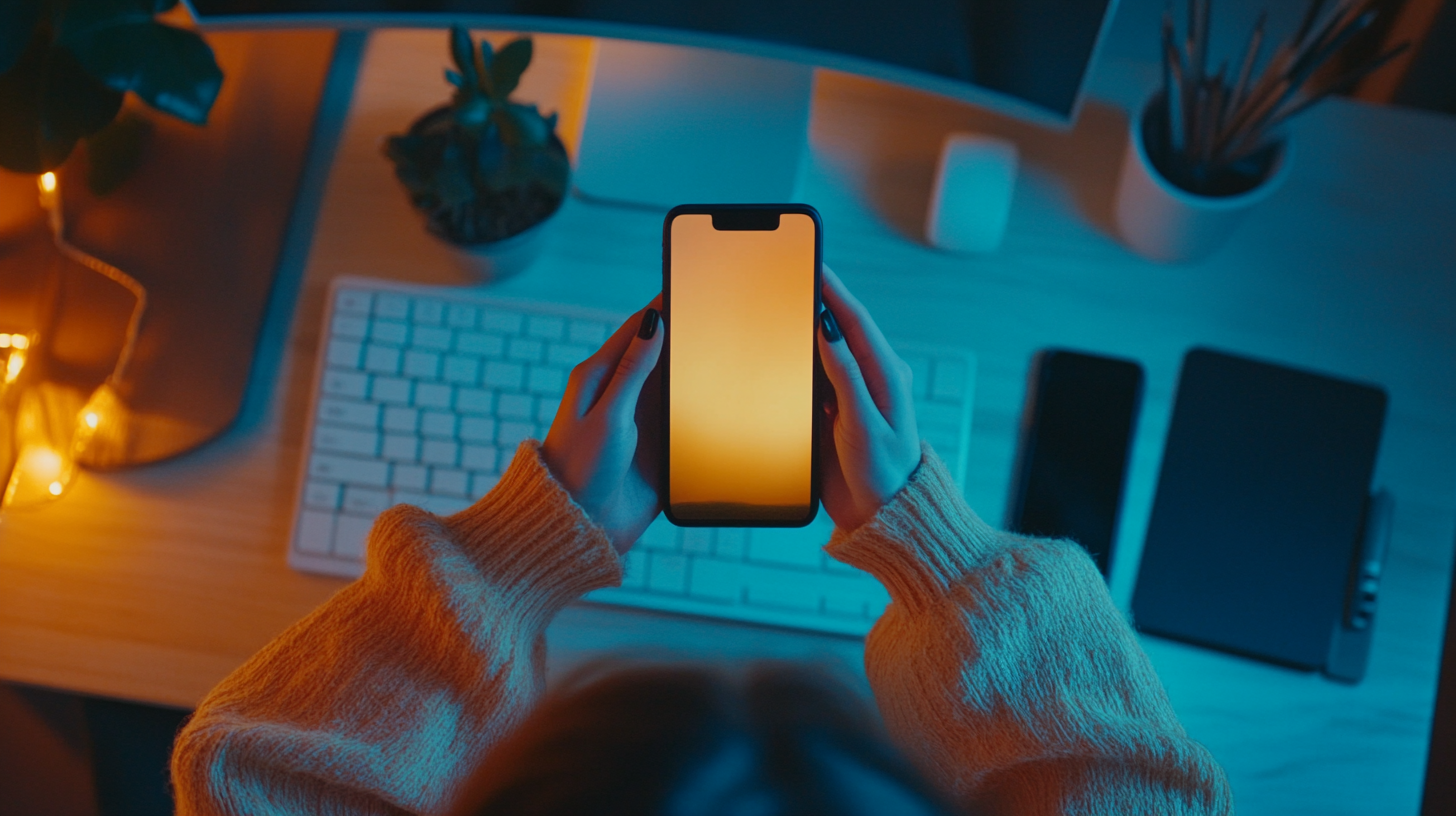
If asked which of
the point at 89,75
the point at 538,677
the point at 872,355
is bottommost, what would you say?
the point at 538,677

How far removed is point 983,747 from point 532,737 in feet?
0.84

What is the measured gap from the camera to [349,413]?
60cm

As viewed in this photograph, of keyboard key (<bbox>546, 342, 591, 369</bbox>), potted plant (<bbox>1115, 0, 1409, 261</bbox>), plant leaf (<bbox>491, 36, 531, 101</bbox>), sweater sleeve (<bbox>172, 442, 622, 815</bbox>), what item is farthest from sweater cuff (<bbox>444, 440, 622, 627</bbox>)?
potted plant (<bbox>1115, 0, 1409, 261</bbox>)

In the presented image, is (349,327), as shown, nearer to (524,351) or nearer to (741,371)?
(524,351)

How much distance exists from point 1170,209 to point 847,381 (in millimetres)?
276

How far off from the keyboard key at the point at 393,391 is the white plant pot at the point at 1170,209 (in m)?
0.51

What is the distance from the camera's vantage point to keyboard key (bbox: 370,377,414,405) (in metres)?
0.60

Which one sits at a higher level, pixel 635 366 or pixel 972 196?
pixel 972 196

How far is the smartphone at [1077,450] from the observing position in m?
0.60

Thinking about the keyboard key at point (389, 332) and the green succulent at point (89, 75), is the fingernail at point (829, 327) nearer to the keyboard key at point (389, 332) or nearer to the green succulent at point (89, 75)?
the keyboard key at point (389, 332)

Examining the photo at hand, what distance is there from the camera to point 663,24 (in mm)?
580

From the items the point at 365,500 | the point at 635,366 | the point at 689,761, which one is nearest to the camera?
the point at 689,761

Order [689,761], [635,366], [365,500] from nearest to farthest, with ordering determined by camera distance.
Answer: [689,761], [635,366], [365,500]

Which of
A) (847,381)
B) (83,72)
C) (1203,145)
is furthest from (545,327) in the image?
(1203,145)
